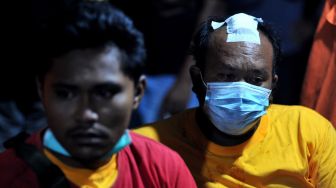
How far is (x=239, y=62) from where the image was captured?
2951mm

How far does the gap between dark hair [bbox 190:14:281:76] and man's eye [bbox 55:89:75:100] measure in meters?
0.93

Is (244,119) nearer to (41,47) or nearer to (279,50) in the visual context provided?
(279,50)

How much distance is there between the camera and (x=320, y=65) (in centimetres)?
349

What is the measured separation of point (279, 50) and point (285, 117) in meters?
0.33

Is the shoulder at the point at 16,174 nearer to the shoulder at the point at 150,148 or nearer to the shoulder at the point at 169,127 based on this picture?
the shoulder at the point at 150,148

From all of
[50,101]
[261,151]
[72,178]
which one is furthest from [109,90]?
[261,151]

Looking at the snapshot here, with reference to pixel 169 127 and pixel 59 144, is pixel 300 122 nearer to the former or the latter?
pixel 169 127

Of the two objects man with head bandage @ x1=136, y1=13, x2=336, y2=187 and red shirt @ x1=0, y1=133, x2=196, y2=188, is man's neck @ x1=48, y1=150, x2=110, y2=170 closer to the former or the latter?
red shirt @ x1=0, y1=133, x2=196, y2=188

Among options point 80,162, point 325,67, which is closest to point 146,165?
point 80,162

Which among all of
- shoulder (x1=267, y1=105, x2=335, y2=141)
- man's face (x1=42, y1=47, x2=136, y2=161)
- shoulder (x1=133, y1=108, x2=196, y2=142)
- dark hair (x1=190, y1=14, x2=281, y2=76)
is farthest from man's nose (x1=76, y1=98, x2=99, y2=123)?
shoulder (x1=267, y1=105, x2=335, y2=141)


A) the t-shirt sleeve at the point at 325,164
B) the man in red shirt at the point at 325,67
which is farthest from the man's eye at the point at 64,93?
the man in red shirt at the point at 325,67

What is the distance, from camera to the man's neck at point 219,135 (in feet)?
9.96

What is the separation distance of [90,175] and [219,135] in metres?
0.80

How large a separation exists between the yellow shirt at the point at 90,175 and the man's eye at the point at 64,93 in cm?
23
